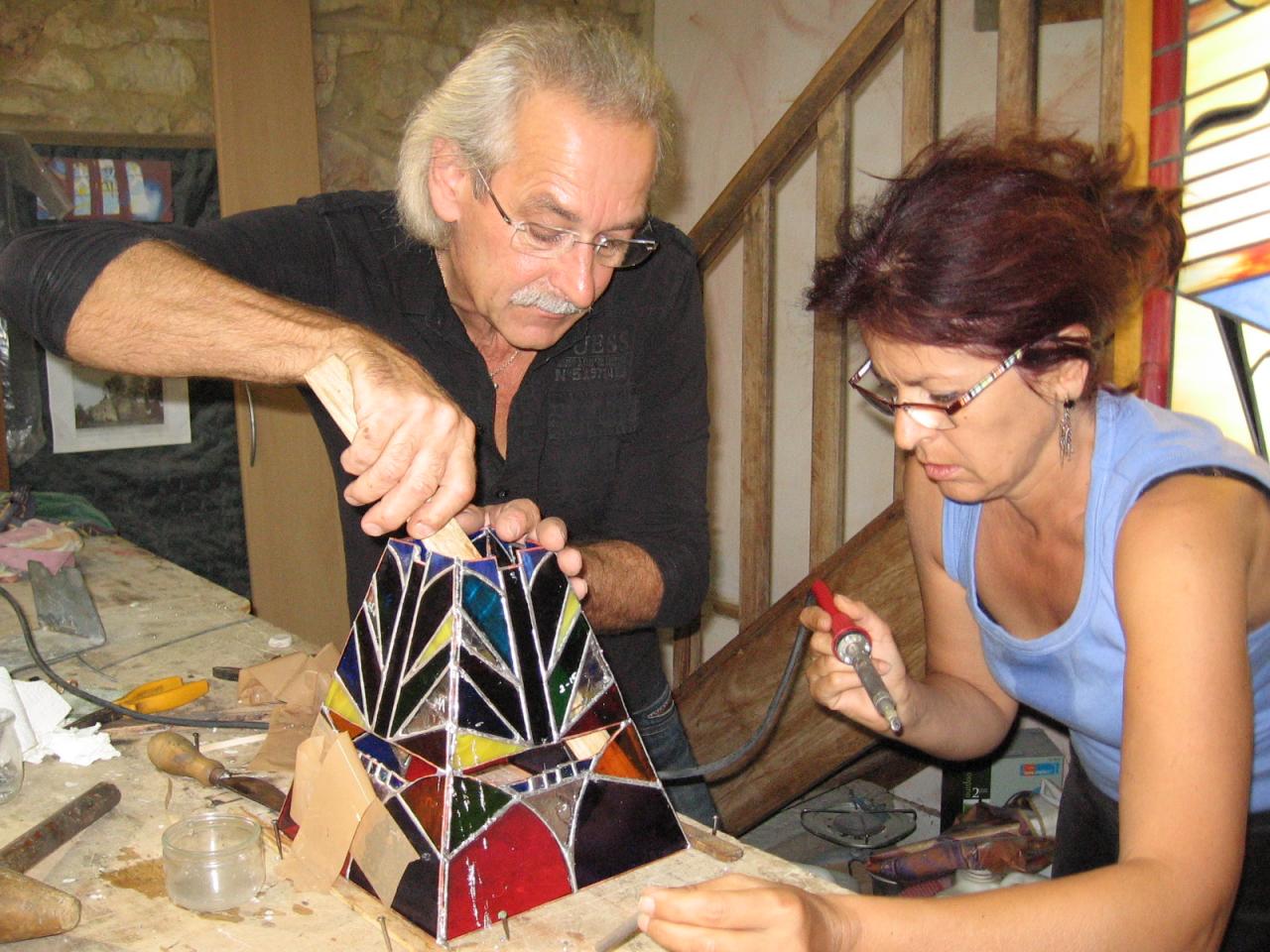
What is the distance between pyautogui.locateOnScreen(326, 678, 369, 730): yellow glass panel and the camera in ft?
4.27

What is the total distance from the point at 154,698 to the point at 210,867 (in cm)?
60

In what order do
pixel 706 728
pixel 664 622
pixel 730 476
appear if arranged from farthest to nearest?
pixel 730 476 → pixel 706 728 → pixel 664 622

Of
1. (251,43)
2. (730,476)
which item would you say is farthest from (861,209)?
(730,476)

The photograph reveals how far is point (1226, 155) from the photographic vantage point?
2.35 meters

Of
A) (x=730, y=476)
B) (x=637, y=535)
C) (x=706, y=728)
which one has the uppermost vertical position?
(x=637, y=535)

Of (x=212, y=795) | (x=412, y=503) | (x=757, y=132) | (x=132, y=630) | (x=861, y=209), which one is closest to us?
(x=412, y=503)

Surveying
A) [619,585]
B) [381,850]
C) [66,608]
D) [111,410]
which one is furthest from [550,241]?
[111,410]

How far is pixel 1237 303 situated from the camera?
239 centimetres

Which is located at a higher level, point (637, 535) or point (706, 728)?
point (637, 535)

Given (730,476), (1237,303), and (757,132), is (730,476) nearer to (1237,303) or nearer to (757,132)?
(757,132)

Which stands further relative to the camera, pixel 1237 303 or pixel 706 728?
pixel 706 728

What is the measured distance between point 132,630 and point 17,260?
0.82 metres

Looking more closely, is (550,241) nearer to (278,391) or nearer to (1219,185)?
(1219,185)

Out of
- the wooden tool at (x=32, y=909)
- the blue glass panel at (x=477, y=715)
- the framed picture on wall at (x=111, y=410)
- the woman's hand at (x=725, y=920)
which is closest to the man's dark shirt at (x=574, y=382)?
the blue glass panel at (x=477, y=715)
